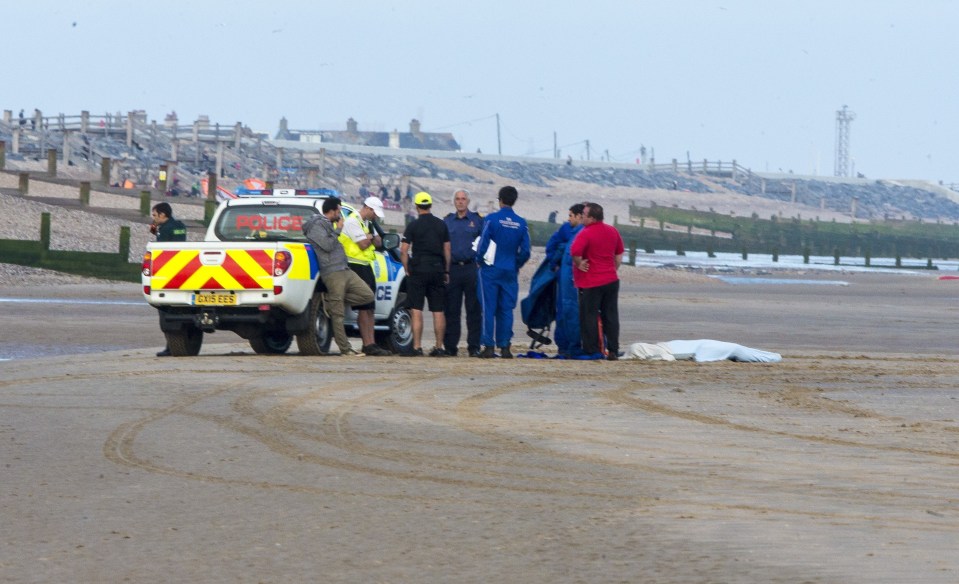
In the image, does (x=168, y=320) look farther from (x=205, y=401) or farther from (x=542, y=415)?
(x=542, y=415)

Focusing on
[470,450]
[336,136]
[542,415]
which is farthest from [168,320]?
[336,136]

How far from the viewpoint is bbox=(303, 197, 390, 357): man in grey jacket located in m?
15.8

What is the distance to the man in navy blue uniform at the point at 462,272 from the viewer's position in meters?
16.2

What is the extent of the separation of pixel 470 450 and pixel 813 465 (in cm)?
200

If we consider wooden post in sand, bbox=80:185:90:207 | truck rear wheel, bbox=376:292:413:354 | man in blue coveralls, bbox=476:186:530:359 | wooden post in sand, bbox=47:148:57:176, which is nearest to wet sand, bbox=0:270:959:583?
man in blue coveralls, bbox=476:186:530:359

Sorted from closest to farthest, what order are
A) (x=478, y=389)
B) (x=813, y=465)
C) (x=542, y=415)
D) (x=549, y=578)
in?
(x=549, y=578) → (x=813, y=465) → (x=542, y=415) → (x=478, y=389)

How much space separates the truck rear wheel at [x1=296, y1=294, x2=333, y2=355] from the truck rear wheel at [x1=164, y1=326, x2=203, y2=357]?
3.45 ft

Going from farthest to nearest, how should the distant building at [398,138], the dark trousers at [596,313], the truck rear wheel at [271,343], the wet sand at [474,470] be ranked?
the distant building at [398,138] → the truck rear wheel at [271,343] → the dark trousers at [596,313] → the wet sand at [474,470]

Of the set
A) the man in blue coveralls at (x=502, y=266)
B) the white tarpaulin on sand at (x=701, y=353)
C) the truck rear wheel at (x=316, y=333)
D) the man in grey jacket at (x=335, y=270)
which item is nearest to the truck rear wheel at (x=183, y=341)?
the truck rear wheel at (x=316, y=333)

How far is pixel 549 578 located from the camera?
6.11 m

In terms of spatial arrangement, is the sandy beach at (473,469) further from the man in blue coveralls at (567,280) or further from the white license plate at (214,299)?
the man in blue coveralls at (567,280)

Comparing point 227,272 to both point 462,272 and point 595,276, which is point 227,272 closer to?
point 462,272

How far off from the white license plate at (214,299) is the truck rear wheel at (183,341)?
0.48m

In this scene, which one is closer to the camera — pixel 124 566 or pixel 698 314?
pixel 124 566
